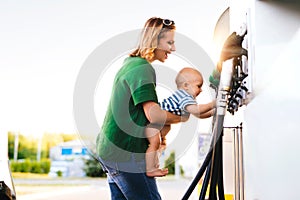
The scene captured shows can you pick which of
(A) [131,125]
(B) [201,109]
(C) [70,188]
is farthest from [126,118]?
(C) [70,188]

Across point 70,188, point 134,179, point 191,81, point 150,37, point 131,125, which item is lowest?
point 70,188

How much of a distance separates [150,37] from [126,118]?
310 millimetres

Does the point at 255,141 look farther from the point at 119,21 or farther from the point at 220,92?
the point at 119,21

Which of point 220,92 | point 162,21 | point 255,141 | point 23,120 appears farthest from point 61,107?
point 255,141

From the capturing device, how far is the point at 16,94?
122 inches

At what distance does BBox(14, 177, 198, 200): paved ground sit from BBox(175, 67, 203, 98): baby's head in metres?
2.89

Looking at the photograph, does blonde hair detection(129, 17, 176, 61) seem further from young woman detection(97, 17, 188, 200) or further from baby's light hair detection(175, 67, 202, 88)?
baby's light hair detection(175, 67, 202, 88)

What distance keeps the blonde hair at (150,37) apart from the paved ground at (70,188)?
3066mm

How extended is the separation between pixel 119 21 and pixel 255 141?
186 centimetres

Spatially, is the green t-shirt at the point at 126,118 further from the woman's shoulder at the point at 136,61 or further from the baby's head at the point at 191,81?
the baby's head at the point at 191,81

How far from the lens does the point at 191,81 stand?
149 centimetres

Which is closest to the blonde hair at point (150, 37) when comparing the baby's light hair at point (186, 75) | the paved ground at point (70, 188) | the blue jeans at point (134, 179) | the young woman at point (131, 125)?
the young woman at point (131, 125)

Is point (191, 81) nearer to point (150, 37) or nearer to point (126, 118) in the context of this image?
point (150, 37)

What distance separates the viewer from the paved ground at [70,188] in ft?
14.7
